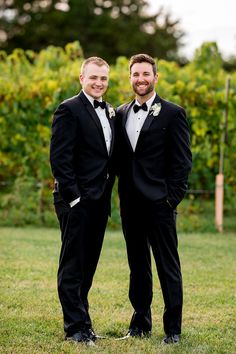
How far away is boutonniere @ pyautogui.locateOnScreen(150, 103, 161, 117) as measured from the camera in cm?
530

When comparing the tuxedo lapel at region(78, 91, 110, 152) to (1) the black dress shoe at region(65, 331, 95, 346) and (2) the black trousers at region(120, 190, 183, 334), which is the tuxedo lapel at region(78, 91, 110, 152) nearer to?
(2) the black trousers at region(120, 190, 183, 334)

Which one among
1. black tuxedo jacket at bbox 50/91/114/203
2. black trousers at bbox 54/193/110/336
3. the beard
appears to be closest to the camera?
black tuxedo jacket at bbox 50/91/114/203

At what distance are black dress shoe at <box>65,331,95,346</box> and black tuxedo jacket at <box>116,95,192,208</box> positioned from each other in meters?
1.07

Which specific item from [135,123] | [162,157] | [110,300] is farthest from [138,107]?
[110,300]

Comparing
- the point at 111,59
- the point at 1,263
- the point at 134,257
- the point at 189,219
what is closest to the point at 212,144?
the point at 189,219

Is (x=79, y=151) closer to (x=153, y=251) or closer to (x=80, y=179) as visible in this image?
(x=80, y=179)

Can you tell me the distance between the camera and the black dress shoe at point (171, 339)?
527 centimetres

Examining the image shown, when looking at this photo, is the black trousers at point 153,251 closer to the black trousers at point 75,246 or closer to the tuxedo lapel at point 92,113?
the black trousers at point 75,246

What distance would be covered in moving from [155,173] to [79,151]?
0.56 m

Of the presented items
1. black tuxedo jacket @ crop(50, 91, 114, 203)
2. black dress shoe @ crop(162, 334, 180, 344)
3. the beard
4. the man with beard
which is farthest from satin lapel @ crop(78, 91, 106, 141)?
black dress shoe @ crop(162, 334, 180, 344)

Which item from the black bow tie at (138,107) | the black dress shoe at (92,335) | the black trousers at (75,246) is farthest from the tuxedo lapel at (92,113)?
the black dress shoe at (92,335)

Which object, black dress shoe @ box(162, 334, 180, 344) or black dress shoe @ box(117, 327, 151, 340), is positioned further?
black dress shoe @ box(117, 327, 151, 340)

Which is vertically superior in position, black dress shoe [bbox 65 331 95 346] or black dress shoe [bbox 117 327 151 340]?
black dress shoe [bbox 65 331 95 346]

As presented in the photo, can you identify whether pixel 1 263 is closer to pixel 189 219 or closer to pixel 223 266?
pixel 223 266
